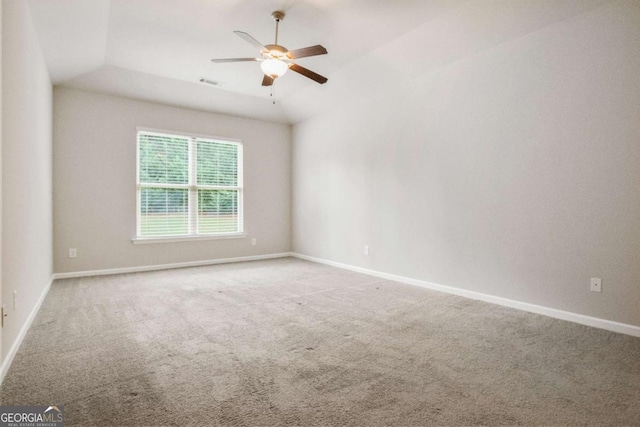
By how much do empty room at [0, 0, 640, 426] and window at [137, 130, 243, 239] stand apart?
0.11 ft

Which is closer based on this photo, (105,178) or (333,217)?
(105,178)

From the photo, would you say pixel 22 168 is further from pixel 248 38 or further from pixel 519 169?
pixel 519 169

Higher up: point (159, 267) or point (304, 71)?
point (304, 71)

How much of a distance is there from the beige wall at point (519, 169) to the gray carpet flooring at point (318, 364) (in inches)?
19.6

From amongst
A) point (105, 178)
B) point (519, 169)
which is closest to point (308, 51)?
point (519, 169)

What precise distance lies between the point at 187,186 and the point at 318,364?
4.43 m

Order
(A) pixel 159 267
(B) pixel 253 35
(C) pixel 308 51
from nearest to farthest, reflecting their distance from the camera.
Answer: (C) pixel 308 51 → (B) pixel 253 35 → (A) pixel 159 267

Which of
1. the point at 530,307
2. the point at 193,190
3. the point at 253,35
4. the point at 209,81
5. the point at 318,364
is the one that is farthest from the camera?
the point at 193,190

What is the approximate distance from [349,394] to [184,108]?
5360 mm

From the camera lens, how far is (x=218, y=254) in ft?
20.1

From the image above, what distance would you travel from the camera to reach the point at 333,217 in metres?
5.83

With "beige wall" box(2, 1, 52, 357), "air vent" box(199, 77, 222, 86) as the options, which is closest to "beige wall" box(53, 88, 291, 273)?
"air vent" box(199, 77, 222, 86)

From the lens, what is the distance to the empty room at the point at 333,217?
193 cm

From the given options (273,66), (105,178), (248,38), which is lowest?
(105,178)
